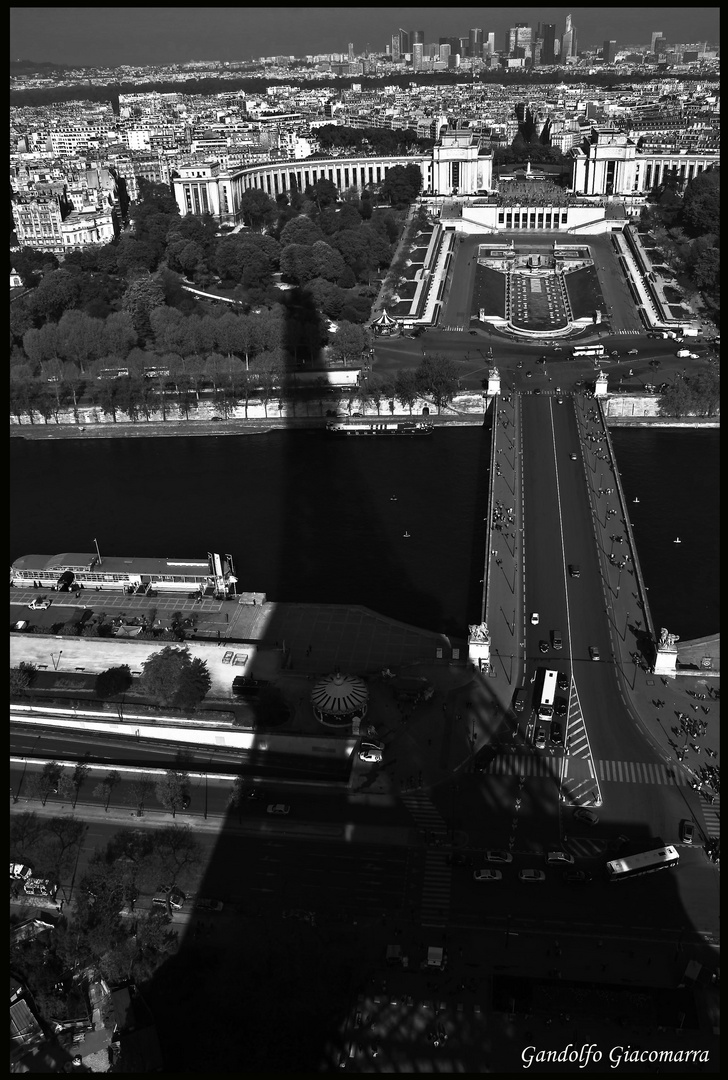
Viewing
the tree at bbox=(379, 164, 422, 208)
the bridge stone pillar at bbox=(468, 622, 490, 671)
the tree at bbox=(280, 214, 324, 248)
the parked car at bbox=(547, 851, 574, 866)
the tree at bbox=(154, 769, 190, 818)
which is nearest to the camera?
the parked car at bbox=(547, 851, 574, 866)

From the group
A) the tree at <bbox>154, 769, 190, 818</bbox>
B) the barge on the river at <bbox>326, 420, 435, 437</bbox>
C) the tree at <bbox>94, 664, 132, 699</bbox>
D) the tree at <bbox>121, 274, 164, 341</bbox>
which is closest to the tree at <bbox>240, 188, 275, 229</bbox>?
the tree at <bbox>121, 274, 164, 341</bbox>

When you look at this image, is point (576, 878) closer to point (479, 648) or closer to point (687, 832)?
point (687, 832)

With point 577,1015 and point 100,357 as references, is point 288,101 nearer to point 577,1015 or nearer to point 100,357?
point 100,357

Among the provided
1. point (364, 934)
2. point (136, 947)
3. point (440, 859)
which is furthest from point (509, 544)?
point (136, 947)

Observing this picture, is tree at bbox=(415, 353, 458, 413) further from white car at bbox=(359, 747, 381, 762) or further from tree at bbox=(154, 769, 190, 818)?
tree at bbox=(154, 769, 190, 818)

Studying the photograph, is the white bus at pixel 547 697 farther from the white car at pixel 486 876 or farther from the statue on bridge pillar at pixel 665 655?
the white car at pixel 486 876

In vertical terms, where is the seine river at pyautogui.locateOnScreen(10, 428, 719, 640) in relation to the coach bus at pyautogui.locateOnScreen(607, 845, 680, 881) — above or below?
above
